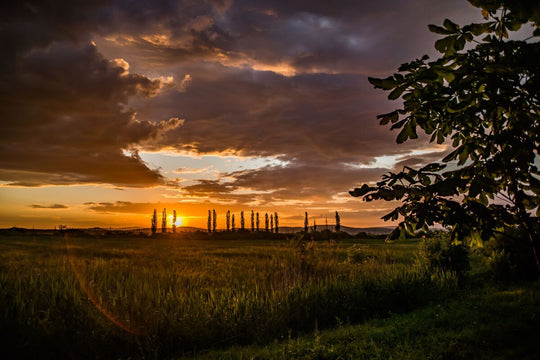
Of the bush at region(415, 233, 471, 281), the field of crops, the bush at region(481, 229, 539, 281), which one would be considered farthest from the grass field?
the bush at region(415, 233, 471, 281)

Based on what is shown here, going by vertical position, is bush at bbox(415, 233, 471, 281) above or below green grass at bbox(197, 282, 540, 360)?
above

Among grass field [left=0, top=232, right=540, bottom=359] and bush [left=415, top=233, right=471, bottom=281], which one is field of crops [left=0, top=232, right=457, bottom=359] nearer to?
grass field [left=0, top=232, right=540, bottom=359]

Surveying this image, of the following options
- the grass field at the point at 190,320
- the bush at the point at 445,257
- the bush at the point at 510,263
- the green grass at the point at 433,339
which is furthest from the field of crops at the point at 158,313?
the bush at the point at 510,263

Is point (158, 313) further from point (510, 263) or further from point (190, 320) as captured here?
point (510, 263)

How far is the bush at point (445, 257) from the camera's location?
1349cm

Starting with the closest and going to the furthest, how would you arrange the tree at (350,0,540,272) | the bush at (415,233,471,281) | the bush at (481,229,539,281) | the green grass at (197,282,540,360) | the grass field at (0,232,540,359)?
1. the tree at (350,0,540,272)
2. the green grass at (197,282,540,360)
3. the grass field at (0,232,540,359)
4. the bush at (481,229,539,281)
5. the bush at (415,233,471,281)

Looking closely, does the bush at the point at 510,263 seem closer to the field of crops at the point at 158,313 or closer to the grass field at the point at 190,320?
the grass field at the point at 190,320

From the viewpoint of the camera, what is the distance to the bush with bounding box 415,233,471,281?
44.3 ft

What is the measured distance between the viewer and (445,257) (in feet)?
45.2

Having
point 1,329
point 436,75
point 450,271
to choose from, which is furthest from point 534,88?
point 450,271

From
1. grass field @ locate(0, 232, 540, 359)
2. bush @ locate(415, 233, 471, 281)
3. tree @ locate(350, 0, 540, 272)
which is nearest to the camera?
tree @ locate(350, 0, 540, 272)

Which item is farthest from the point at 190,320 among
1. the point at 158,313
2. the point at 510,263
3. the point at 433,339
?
the point at 510,263

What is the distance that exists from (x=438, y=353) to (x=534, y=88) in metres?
4.58

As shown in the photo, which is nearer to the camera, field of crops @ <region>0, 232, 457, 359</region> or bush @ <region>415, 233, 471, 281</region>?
field of crops @ <region>0, 232, 457, 359</region>
